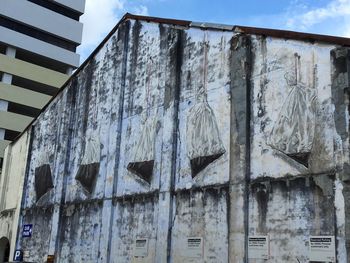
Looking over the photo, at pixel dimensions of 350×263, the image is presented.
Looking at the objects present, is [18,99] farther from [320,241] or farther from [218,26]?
[320,241]

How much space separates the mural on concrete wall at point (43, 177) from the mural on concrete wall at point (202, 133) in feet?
25.6

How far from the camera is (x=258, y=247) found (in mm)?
12039

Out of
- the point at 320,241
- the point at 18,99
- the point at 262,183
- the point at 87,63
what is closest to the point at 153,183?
the point at 262,183

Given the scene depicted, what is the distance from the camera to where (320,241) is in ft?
35.7

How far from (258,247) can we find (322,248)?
168cm

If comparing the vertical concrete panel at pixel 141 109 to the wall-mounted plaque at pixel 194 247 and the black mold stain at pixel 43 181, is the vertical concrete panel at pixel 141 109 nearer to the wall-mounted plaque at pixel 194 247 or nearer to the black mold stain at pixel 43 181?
the wall-mounted plaque at pixel 194 247

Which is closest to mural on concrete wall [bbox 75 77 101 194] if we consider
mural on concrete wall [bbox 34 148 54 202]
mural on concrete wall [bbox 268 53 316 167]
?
mural on concrete wall [bbox 34 148 54 202]

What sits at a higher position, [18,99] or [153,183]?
[18,99]

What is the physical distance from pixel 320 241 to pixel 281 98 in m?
3.47

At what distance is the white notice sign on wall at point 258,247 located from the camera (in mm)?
11867

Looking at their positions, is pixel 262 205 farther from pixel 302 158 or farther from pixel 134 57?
pixel 134 57

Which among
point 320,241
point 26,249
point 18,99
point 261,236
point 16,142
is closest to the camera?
point 320,241

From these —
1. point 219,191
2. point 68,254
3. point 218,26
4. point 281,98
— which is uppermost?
point 218,26

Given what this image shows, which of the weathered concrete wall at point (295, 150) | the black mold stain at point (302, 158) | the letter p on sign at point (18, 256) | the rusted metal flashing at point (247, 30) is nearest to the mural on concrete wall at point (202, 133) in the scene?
the rusted metal flashing at point (247, 30)
